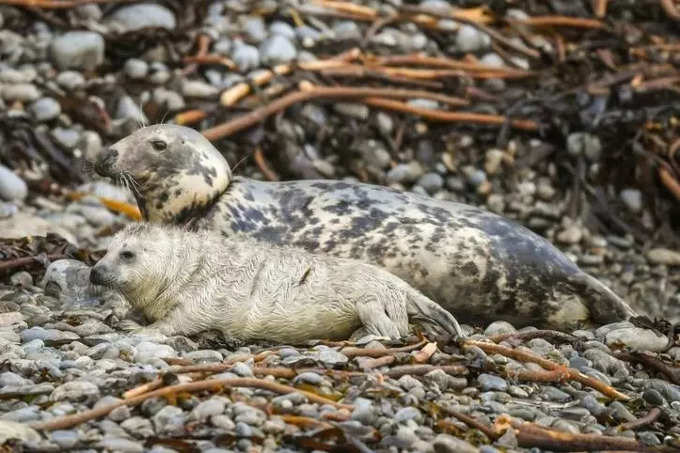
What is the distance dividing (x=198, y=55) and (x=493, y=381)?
555 cm

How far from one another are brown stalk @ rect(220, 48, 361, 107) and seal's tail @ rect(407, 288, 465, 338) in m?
4.11

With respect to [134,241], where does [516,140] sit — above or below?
below

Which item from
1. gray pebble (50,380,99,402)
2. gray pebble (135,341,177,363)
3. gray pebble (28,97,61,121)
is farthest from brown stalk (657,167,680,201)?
gray pebble (50,380,99,402)

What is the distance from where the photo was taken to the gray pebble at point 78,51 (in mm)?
9875

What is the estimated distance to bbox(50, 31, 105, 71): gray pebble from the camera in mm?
9875

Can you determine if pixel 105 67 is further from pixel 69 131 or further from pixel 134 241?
pixel 134 241

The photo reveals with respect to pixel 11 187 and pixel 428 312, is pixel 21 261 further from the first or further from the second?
pixel 428 312

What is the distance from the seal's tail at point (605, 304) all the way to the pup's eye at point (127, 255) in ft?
6.67

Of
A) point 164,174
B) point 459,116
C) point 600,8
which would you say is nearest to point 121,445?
point 164,174

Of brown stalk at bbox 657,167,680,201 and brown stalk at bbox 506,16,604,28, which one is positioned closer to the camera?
brown stalk at bbox 657,167,680,201

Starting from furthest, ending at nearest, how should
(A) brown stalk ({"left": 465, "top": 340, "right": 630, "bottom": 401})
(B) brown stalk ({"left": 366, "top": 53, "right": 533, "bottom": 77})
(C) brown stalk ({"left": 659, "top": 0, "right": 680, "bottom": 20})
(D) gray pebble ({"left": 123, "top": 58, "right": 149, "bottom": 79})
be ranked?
(C) brown stalk ({"left": 659, "top": 0, "right": 680, "bottom": 20}), (B) brown stalk ({"left": 366, "top": 53, "right": 533, "bottom": 77}), (D) gray pebble ({"left": 123, "top": 58, "right": 149, "bottom": 79}), (A) brown stalk ({"left": 465, "top": 340, "right": 630, "bottom": 401})

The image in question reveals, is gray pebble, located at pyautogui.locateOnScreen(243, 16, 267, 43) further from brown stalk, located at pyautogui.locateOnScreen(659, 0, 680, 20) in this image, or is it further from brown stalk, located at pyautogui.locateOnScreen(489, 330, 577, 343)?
brown stalk, located at pyautogui.locateOnScreen(489, 330, 577, 343)

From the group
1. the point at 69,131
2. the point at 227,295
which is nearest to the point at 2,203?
the point at 69,131

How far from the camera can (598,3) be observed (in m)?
11.7
